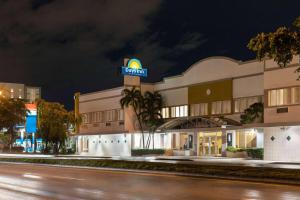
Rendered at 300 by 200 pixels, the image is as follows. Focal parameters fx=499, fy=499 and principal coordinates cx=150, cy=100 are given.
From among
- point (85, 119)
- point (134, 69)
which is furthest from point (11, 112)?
point (134, 69)

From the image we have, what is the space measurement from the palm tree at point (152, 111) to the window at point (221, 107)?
27.3 ft

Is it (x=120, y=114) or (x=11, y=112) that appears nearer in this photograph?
(x=120, y=114)

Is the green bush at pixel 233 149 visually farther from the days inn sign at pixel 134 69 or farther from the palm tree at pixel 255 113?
the days inn sign at pixel 134 69

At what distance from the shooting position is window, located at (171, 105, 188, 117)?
59.0m

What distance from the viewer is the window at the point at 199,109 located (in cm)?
5600

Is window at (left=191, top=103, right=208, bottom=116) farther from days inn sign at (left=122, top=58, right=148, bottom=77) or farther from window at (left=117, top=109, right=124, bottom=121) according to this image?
window at (left=117, top=109, right=124, bottom=121)

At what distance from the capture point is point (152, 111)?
6103cm

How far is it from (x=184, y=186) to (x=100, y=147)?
48.2 meters

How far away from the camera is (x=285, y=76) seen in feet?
138

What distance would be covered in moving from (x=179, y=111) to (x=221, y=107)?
291 inches

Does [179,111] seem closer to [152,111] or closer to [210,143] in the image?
[152,111]

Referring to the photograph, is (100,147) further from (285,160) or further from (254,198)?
(254,198)

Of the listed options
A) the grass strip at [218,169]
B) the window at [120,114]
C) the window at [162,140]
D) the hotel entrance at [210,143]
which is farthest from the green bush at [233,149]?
the window at [120,114]

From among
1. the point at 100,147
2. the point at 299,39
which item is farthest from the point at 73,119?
the point at 299,39
